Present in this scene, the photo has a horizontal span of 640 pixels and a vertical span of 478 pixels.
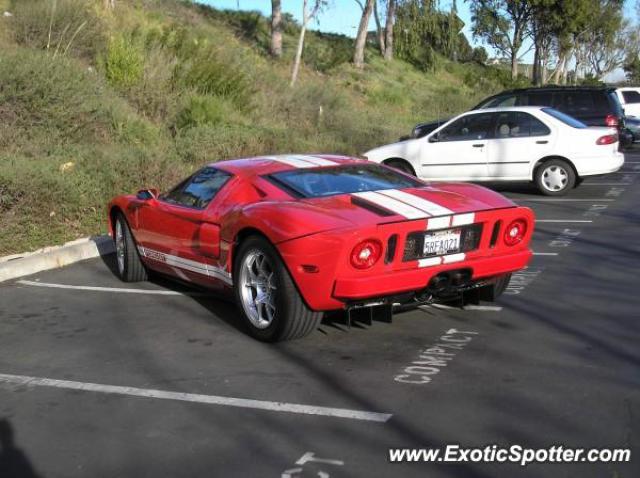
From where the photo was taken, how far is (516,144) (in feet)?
44.3

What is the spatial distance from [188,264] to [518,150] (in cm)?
807

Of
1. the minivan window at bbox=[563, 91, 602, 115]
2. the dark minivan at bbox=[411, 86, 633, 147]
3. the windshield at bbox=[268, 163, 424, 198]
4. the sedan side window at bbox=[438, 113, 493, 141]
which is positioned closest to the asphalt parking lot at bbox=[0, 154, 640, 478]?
the windshield at bbox=[268, 163, 424, 198]

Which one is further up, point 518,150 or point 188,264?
point 518,150

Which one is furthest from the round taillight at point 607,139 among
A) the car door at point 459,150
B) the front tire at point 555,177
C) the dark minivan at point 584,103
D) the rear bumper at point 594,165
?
the dark minivan at point 584,103

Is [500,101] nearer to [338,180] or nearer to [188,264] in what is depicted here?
[338,180]

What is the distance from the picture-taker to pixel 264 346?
586 cm

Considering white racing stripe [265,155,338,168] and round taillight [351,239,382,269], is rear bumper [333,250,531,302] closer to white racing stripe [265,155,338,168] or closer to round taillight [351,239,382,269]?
round taillight [351,239,382,269]

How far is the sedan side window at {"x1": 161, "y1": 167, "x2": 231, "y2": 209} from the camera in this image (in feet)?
22.7

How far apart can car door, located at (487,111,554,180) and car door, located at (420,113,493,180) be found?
0.15 metres

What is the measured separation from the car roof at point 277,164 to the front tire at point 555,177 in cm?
704

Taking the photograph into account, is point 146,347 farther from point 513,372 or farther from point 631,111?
point 631,111

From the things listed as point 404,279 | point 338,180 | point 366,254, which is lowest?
point 404,279

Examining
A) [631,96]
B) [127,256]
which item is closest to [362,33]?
[631,96]

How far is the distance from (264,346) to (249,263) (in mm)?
599
